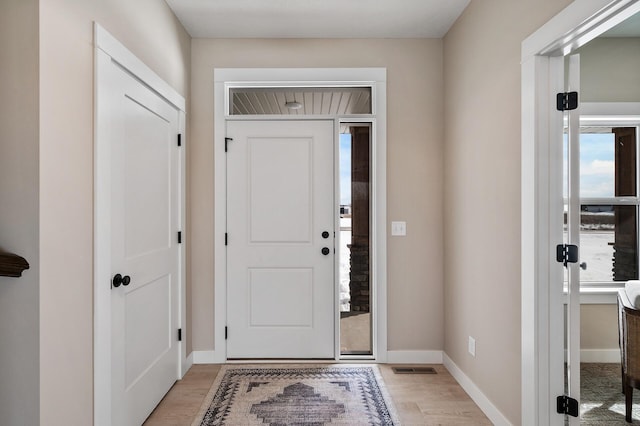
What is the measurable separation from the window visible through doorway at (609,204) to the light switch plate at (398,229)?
1.47 m

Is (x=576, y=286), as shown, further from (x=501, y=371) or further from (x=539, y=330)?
(x=501, y=371)

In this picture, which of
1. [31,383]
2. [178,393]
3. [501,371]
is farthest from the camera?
[178,393]

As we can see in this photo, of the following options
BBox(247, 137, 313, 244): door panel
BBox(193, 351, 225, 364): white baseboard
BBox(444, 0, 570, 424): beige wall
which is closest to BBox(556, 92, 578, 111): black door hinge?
BBox(444, 0, 570, 424): beige wall

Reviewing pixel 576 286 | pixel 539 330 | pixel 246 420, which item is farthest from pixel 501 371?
pixel 246 420

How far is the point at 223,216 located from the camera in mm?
3162

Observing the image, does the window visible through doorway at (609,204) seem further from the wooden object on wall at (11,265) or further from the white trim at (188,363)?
the wooden object on wall at (11,265)

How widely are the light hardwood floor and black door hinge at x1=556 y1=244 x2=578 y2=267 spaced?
113 cm

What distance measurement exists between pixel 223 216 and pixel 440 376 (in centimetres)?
208

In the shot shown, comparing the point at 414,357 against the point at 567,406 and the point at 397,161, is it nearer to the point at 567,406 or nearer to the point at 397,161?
the point at 567,406

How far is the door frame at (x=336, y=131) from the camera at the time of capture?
3152mm

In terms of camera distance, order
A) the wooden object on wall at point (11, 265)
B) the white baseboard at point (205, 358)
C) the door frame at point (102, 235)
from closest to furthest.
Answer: the wooden object on wall at point (11, 265) < the door frame at point (102, 235) < the white baseboard at point (205, 358)

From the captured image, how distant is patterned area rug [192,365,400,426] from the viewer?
232 centimetres

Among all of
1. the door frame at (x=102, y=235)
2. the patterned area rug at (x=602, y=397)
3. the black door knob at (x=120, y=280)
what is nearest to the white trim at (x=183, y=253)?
the black door knob at (x=120, y=280)

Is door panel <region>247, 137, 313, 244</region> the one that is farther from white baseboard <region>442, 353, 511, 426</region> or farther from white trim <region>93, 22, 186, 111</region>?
white baseboard <region>442, 353, 511, 426</region>
